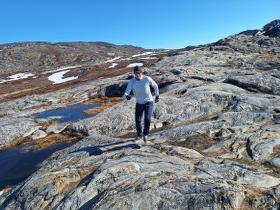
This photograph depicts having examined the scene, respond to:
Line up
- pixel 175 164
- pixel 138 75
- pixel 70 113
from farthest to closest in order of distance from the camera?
pixel 70 113
pixel 138 75
pixel 175 164

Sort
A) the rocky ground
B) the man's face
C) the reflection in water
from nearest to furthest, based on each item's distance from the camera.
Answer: the rocky ground
the man's face
the reflection in water

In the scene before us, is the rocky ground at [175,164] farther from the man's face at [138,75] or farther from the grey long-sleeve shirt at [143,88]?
the man's face at [138,75]

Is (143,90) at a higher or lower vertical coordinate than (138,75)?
lower

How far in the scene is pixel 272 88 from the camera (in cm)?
3378

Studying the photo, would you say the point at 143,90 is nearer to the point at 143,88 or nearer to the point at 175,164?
the point at 143,88

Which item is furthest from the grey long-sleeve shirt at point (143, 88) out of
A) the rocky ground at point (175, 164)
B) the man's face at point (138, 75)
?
the rocky ground at point (175, 164)

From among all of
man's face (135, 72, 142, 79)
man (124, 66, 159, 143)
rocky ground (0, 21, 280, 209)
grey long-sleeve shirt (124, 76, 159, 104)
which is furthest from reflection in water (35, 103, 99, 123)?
man's face (135, 72, 142, 79)

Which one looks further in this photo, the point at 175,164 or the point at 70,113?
the point at 70,113

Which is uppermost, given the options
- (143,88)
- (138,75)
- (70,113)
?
(138,75)

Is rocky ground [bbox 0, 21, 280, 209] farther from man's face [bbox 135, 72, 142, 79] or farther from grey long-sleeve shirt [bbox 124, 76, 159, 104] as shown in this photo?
man's face [bbox 135, 72, 142, 79]

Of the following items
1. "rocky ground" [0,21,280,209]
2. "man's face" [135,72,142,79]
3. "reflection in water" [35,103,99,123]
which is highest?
"man's face" [135,72,142,79]

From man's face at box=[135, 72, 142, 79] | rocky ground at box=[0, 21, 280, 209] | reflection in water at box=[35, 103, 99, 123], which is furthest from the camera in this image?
reflection in water at box=[35, 103, 99, 123]

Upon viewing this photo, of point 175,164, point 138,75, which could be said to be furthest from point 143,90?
point 175,164

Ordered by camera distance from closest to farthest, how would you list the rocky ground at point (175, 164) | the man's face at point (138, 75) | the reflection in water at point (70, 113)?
the rocky ground at point (175, 164)
the man's face at point (138, 75)
the reflection in water at point (70, 113)
